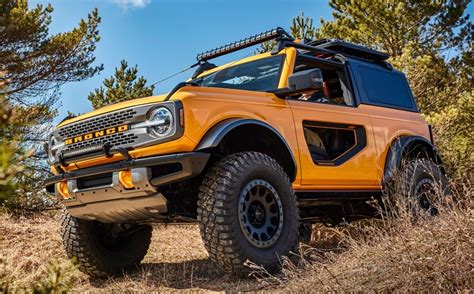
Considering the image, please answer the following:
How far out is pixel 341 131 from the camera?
5.92 metres

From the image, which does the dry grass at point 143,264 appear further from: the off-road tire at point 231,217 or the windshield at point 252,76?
the windshield at point 252,76

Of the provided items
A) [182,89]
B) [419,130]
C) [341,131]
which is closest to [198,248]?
[341,131]

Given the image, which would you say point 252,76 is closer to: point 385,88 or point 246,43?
point 246,43

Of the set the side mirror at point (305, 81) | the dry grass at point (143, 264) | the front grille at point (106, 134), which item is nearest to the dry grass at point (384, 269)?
the dry grass at point (143, 264)

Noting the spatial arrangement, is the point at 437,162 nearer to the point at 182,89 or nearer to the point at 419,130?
the point at 419,130

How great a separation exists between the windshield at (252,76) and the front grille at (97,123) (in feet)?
4.98

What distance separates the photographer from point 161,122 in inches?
161

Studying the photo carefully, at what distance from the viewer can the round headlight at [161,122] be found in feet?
13.3

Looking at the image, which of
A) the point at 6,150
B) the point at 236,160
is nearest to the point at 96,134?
the point at 236,160

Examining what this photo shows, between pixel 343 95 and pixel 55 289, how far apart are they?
489 centimetres

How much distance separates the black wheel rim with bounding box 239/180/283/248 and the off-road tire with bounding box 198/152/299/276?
0.14 feet

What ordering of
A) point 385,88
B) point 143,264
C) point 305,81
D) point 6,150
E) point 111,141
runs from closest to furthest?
point 6,150 → point 111,141 → point 305,81 → point 143,264 → point 385,88

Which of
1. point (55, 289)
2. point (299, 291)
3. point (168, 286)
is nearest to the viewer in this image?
point (55, 289)

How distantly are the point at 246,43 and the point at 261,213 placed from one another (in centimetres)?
246
